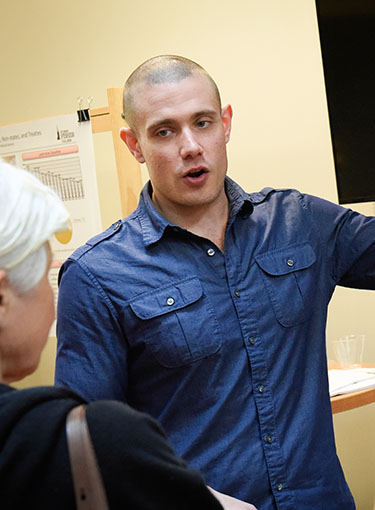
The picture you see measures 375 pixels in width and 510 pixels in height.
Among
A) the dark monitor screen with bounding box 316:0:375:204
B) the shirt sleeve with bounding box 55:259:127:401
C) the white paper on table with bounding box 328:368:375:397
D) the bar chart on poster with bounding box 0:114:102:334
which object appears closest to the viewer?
the shirt sleeve with bounding box 55:259:127:401

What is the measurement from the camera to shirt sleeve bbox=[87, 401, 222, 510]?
0.80 m

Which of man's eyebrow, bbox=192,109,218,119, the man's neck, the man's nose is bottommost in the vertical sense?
the man's neck

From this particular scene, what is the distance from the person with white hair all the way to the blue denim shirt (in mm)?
601

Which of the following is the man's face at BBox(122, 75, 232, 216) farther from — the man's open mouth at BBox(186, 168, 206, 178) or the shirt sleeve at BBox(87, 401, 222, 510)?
the shirt sleeve at BBox(87, 401, 222, 510)

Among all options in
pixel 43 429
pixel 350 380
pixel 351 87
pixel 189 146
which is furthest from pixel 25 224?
pixel 350 380

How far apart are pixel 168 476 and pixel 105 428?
94 millimetres

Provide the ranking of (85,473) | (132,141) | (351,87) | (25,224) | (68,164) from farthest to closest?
(68,164) < (351,87) < (132,141) < (25,224) < (85,473)

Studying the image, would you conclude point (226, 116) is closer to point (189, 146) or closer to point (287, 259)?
point (189, 146)

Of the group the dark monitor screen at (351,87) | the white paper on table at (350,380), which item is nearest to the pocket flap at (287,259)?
the dark monitor screen at (351,87)

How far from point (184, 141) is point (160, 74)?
173 millimetres

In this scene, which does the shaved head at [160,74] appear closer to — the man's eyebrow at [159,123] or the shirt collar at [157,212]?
the man's eyebrow at [159,123]

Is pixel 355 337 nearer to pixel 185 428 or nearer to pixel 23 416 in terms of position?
pixel 185 428

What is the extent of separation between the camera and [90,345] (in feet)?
5.03

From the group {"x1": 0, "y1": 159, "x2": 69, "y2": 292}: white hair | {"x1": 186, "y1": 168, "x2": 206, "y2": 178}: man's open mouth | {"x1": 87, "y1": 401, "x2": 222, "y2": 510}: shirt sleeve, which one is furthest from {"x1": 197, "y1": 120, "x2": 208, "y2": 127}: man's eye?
{"x1": 87, "y1": 401, "x2": 222, "y2": 510}: shirt sleeve
